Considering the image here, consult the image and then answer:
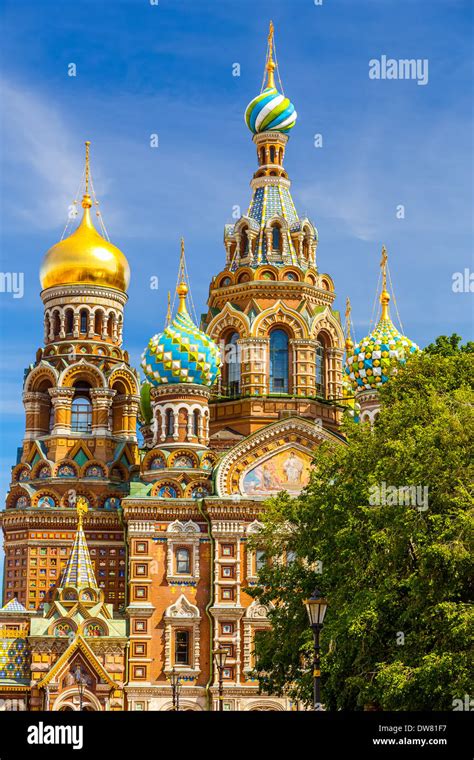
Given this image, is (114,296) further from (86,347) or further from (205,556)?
(205,556)

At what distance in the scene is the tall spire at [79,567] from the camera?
45.3 m

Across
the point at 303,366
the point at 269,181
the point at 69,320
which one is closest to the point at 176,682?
the point at 303,366

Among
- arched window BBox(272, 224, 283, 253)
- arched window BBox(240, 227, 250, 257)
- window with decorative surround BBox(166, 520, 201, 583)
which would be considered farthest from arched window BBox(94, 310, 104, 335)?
window with decorative surround BBox(166, 520, 201, 583)

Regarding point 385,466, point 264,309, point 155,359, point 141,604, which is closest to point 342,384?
point 264,309

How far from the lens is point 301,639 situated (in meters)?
31.9

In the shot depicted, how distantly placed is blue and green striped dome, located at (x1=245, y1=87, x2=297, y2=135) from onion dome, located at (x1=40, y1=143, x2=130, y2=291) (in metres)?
7.98

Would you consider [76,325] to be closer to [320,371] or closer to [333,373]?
[320,371]

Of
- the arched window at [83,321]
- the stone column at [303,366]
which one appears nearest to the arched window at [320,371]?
the stone column at [303,366]

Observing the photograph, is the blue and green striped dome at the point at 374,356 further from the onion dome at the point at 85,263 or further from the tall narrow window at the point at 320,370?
the onion dome at the point at 85,263

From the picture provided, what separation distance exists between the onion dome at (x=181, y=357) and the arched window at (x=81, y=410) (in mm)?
3569

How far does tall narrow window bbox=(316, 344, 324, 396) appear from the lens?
5328 centimetres

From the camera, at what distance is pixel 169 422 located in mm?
48094

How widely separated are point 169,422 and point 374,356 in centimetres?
763

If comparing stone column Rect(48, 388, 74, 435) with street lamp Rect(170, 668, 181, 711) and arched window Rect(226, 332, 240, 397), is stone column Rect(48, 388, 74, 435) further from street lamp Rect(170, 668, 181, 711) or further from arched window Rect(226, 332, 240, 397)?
street lamp Rect(170, 668, 181, 711)
